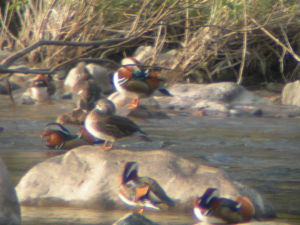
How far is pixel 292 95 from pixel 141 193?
8634mm

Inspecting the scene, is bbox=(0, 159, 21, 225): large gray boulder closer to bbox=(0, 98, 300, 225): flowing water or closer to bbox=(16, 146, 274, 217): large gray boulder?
bbox=(0, 98, 300, 225): flowing water

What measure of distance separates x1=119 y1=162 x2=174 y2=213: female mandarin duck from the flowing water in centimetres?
19

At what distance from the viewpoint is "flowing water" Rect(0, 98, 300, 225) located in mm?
5695

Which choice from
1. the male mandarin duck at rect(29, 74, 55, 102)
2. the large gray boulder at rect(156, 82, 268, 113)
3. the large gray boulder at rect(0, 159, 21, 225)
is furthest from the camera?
the male mandarin duck at rect(29, 74, 55, 102)

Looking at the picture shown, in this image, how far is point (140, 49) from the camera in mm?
17094

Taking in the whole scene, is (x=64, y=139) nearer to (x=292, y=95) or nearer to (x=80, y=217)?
(x=80, y=217)

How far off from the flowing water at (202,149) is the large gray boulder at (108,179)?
15 centimetres

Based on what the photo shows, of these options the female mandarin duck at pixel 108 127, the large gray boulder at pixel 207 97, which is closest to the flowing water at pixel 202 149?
the female mandarin duck at pixel 108 127

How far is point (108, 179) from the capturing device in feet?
19.9

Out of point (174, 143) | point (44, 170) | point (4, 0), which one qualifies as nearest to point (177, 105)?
point (174, 143)

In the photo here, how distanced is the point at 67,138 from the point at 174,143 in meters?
1.32

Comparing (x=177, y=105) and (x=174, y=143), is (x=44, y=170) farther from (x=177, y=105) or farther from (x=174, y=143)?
(x=177, y=105)

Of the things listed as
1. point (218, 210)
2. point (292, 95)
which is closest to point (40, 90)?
point (292, 95)

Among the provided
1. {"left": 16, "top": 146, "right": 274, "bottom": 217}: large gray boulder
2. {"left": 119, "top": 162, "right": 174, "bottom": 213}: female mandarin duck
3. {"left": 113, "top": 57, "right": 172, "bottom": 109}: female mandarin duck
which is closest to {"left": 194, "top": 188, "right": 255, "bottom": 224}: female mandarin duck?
{"left": 119, "top": 162, "right": 174, "bottom": 213}: female mandarin duck
